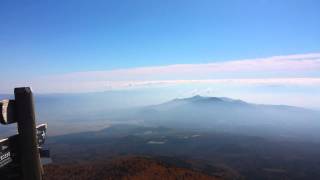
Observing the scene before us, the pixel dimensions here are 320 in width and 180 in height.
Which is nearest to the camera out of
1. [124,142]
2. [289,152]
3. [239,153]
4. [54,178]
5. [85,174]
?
[54,178]

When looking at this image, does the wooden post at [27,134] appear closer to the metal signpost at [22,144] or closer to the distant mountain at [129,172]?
the metal signpost at [22,144]

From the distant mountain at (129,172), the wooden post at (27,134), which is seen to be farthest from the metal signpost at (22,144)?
the distant mountain at (129,172)

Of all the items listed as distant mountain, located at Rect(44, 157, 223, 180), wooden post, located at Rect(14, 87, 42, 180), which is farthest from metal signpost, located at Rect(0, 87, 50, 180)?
distant mountain, located at Rect(44, 157, 223, 180)

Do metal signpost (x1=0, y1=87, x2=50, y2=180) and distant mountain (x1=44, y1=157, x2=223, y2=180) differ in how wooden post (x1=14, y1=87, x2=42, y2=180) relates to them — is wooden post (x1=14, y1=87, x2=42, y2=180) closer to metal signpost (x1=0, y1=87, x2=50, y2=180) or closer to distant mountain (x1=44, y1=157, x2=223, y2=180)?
metal signpost (x1=0, y1=87, x2=50, y2=180)

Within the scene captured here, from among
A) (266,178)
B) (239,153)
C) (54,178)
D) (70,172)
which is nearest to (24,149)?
(54,178)

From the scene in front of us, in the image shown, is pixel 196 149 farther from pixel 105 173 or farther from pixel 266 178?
pixel 105 173

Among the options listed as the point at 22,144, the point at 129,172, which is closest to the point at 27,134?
the point at 22,144
